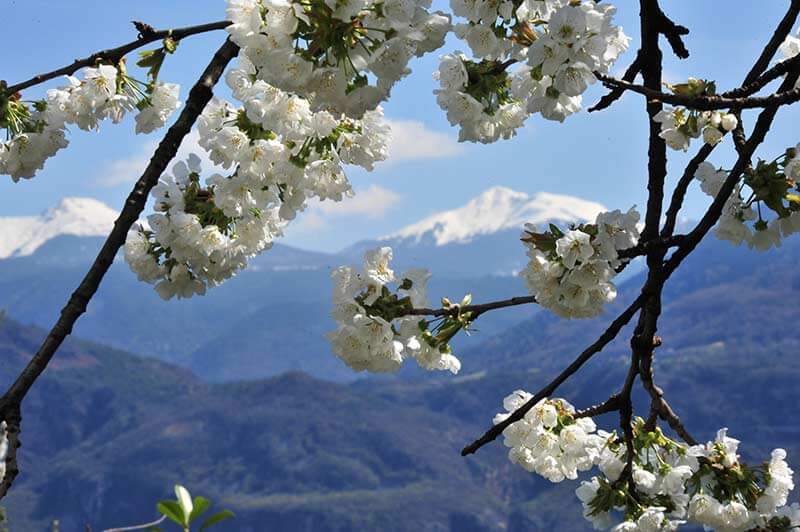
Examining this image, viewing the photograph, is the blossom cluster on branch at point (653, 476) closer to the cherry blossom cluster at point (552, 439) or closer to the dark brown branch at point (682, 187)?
the cherry blossom cluster at point (552, 439)

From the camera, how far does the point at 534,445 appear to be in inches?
115

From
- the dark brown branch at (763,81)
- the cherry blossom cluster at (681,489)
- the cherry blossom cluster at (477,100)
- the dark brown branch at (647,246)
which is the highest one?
the cherry blossom cluster at (477,100)

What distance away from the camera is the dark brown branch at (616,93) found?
7.84 feet

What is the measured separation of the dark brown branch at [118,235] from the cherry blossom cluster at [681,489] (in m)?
1.36

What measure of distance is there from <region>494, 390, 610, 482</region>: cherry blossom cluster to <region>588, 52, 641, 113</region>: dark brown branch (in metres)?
0.80

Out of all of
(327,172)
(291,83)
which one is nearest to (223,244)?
(327,172)

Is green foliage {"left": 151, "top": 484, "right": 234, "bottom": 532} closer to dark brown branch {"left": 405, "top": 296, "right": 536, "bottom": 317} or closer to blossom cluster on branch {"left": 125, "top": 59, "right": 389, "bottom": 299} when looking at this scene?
dark brown branch {"left": 405, "top": 296, "right": 536, "bottom": 317}

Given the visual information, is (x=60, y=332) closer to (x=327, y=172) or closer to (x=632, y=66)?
(x=327, y=172)

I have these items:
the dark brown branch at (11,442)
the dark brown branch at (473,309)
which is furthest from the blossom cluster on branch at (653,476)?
the dark brown branch at (11,442)

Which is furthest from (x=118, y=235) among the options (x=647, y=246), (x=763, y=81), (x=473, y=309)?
(x=763, y=81)

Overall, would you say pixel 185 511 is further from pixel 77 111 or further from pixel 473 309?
pixel 77 111

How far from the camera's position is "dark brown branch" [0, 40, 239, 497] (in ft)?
7.26

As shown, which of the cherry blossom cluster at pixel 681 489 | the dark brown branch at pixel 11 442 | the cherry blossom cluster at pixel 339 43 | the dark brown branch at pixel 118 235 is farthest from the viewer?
the cherry blossom cluster at pixel 681 489

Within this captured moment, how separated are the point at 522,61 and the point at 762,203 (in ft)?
2.41
